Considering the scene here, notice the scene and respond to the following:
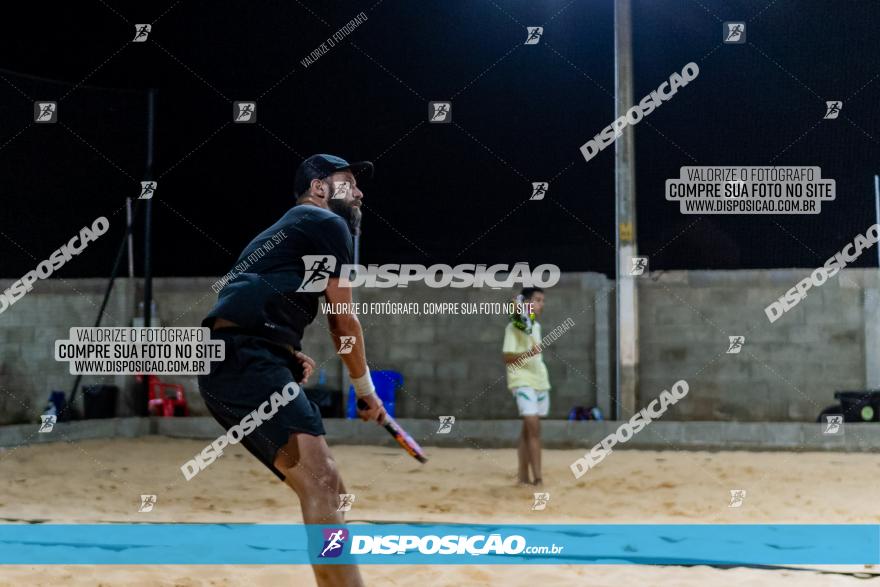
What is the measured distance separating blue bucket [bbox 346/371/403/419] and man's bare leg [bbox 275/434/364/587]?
24.8 feet

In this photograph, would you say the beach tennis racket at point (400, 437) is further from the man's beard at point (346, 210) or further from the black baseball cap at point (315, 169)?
the black baseball cap at point (315, 169)

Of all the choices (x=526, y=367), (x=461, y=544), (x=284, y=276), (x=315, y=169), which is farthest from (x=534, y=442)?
(x=284, y=276)

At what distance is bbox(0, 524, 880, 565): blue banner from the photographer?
17.1ft

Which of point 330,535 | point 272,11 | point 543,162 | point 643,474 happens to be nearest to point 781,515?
point 643,474

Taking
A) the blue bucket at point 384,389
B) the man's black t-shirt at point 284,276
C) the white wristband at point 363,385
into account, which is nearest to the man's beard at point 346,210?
the man's black t-shirt at point 284,276

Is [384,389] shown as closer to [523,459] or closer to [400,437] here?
[523,459]

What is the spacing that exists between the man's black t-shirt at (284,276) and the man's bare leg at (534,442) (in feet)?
13.9

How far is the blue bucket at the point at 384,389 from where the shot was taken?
438 inches

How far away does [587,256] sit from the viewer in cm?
1174

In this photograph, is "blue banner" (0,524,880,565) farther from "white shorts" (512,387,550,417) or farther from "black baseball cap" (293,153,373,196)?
"black baseball cap" (293,153,373,196)

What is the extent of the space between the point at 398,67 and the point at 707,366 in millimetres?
5371

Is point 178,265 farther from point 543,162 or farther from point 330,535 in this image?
point 330,535

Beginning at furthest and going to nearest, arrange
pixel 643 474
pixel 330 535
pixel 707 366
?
1. pixel 707 366
2. pixel 643 474
3. pixel 330 535

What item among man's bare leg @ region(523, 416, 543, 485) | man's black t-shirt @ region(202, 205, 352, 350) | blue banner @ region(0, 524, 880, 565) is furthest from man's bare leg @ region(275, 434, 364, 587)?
man's bare leg @ region(523, 416, 543, 485)
